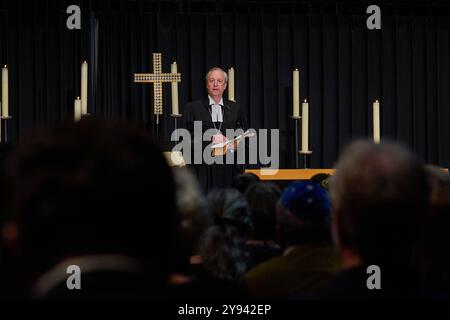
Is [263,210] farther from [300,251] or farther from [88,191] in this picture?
[88,191]

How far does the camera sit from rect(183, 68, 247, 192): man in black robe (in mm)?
6852

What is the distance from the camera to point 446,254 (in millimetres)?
1792

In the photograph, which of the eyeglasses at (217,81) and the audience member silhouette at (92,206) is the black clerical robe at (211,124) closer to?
the eyeglasses at (217,81)

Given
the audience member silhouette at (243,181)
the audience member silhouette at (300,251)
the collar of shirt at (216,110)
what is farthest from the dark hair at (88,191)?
the collar of shirt at (216,110)

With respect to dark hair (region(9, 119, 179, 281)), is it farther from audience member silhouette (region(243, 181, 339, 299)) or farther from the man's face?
the man's face

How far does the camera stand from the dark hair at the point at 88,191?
938 millimetres

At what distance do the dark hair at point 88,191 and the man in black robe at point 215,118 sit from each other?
5770 millimetres

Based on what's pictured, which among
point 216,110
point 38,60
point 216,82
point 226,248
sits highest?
Answer: point 38,60

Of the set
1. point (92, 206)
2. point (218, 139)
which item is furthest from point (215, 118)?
point (92, 206)

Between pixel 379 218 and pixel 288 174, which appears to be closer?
pixel 379 218

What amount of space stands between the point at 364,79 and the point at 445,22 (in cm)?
130

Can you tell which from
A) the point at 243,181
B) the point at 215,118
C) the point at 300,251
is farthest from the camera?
the point at 215,118

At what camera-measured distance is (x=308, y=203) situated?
2160 mm

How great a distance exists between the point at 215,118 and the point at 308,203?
5.06 meters
